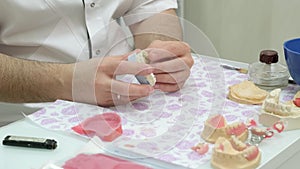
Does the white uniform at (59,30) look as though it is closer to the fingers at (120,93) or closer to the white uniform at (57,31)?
the white uniform at (57,31)

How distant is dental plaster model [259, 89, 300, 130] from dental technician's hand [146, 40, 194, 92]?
7.3 inches

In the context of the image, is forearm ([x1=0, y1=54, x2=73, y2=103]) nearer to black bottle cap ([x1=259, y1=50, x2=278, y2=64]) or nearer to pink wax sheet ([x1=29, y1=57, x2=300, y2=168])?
pink wax sheet ([x1=29, y1=57, x2=300, y2=168])

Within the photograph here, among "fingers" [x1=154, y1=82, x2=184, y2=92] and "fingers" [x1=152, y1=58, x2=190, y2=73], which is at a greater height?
"fingers" [x1=152, y1=58, x2=190, y2=73]

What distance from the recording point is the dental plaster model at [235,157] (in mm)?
748

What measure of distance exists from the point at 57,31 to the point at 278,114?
55 cm

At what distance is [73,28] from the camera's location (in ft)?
4.01

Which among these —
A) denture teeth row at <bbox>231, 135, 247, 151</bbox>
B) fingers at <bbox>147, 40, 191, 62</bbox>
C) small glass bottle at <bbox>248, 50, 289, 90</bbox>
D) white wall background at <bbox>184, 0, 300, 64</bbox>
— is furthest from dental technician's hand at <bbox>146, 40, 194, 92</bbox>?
white wall background at <bbox>184, 0, 300, 64</bbox>

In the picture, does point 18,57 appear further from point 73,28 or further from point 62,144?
point 62,144

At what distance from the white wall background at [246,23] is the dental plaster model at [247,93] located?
3.04 feet

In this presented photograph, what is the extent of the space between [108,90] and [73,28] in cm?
31

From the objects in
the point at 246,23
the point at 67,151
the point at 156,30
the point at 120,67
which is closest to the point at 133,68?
the point at 120,67

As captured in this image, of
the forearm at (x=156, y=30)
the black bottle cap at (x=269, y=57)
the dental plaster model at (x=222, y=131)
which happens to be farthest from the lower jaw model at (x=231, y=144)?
the forearm at (x=156, y=30)

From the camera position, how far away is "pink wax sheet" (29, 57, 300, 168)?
0.81 meters

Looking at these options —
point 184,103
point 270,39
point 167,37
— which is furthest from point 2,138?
point 270,39
